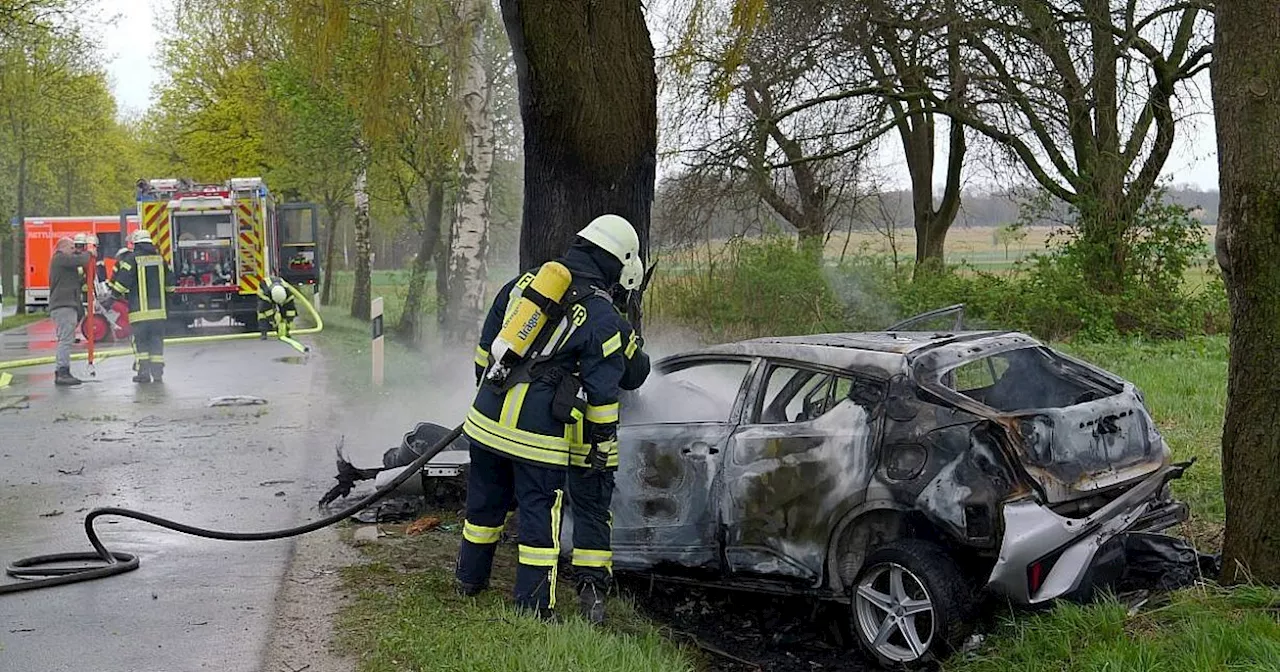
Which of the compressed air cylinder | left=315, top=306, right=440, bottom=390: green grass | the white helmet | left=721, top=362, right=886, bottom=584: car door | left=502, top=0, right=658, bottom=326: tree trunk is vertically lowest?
left=315, top=306, right=440, bottom=390: green grass

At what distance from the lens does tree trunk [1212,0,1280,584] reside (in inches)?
210

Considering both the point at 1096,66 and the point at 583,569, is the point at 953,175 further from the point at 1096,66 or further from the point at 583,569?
the point at 583,569

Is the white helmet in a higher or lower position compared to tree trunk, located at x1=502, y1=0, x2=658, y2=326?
lower

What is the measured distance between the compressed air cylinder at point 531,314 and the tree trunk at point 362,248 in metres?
20.9

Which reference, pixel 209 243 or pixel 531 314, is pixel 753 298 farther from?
pixel 531 314

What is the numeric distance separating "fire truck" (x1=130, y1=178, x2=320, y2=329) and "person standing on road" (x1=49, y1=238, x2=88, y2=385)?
27.1 ft

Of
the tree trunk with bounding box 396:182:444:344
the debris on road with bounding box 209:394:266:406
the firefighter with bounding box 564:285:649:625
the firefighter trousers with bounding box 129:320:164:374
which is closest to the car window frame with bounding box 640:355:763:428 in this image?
the firefighter with bounding box 564:285:649:625

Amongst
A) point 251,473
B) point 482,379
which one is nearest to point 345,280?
point 251,473

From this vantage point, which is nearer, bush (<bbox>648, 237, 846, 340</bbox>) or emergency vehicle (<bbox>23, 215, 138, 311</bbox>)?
bush (<bbox>648, 237, 846, 340</bbox>)

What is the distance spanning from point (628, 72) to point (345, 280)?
46.8m

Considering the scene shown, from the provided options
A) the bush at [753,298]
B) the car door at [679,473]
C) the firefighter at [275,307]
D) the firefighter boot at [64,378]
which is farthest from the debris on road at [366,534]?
the firefighter at [275,307]

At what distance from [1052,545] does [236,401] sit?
35.1ft

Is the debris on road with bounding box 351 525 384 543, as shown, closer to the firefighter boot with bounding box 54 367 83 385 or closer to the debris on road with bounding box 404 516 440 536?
the debris on road with bounding box 404 516 440 536

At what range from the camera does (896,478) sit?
5.41m
